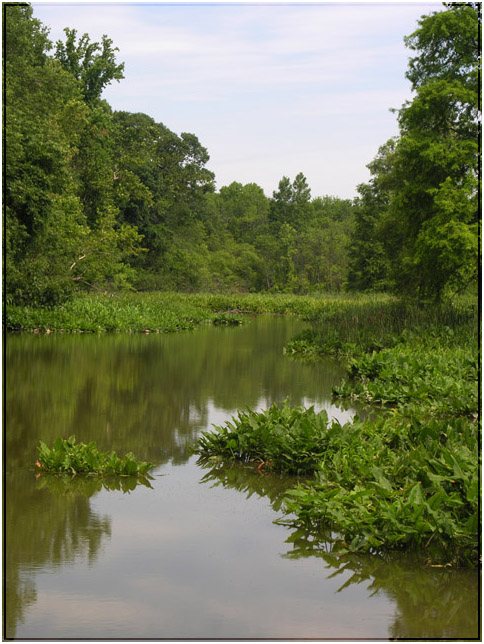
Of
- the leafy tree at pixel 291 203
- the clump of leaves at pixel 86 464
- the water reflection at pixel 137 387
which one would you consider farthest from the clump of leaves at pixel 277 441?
the leafy tree at pixel 291 203

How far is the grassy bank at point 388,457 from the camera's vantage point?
5.29 metres

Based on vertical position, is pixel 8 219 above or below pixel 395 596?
above

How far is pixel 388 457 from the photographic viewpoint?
693 cm

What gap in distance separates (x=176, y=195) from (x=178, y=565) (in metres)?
54.5

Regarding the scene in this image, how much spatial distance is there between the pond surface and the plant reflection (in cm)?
1

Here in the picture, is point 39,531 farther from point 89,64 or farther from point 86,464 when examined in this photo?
point 89,64

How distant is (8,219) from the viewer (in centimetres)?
1991

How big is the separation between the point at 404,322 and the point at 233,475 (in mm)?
13442

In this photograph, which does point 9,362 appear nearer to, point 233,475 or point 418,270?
point 233,475

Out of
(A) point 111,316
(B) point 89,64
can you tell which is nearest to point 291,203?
(B) point 89,64

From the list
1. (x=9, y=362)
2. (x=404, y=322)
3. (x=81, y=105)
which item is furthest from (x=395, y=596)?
(x=81, y=105)

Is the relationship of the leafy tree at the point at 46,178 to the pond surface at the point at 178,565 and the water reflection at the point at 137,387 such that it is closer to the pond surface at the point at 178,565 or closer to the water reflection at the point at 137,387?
the water reflection at the point at 137,387

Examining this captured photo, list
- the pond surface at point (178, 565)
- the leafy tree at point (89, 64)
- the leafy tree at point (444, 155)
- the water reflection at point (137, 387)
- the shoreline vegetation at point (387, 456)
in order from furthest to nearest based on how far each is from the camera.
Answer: the leafy tree at point (89, 64) → the leafy tree at point (444, 155) → the water reflection at point (137, 387) → the shoreline vegetation at point (387, 456) → the pond surface at point (178, 565)

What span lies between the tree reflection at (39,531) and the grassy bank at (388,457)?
1.68m
